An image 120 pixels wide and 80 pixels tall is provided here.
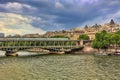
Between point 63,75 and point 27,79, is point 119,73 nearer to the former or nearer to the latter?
point 63,75

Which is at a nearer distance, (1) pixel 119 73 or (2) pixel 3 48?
(1) pixel 119 73

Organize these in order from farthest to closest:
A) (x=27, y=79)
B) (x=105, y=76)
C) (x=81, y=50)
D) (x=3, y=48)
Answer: (x=81, y=50) → (x=3, y=48) → (x=105, y=76) → (x=27, y=79)

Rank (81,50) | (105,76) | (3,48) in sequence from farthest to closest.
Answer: (81,50) < (3,48) < (105,76)

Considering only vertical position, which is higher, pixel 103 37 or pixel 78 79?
pixel 103 37

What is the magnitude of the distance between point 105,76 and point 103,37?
228 feet

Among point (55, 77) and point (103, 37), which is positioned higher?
point (103, 37)

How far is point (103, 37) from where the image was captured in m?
115

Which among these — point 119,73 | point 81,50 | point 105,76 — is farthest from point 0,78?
point 81,50

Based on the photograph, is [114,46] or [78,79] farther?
[114,46]

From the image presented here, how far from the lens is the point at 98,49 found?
116812 millimetres

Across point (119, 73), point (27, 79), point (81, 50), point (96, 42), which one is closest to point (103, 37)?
point (96, 42)

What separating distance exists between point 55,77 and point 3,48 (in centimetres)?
6866

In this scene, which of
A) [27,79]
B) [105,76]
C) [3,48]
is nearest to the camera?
[27,79]

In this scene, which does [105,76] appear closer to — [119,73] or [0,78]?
[119,73]
